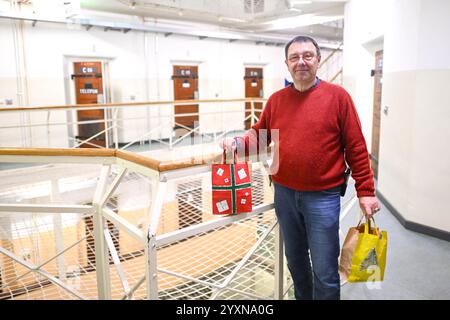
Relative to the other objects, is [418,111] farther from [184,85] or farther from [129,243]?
[184,85]

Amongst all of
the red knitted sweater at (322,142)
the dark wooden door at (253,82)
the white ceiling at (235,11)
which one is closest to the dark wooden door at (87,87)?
the white ceiling at (235,11)

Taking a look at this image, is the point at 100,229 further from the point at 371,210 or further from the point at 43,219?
the point at 43,219

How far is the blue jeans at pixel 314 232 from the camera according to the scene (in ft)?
4.05

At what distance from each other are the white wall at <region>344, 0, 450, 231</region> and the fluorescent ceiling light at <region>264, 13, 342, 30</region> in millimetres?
3107

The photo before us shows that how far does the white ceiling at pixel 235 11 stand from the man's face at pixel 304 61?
4.16 metres

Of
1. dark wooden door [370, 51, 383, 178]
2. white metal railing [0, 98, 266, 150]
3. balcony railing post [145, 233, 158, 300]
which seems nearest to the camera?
balcony railing post [145, 233, 158, 300]

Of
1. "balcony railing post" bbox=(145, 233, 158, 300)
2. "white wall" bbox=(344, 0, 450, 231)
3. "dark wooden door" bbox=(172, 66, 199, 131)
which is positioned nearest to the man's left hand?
"balcony railing post" bbox=(145, 233, 158, 300)

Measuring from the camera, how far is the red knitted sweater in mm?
1210

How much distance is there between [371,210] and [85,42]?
524 cm

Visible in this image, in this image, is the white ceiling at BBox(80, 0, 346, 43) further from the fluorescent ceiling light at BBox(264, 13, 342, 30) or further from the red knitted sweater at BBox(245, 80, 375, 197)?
the red knitted sweater at BBox(245, 80, 375, 197)

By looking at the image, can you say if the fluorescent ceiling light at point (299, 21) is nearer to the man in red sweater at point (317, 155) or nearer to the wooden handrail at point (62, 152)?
the man in red sweater at point (317, 155)

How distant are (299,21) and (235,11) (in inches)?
45.4

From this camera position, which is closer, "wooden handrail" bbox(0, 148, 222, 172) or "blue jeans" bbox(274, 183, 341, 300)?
"wooden handrail" bbox(0, 148, 222, 172)

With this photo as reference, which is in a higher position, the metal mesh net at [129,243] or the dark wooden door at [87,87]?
the dark wooden door at [87,87]
